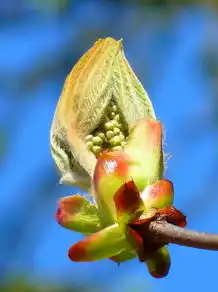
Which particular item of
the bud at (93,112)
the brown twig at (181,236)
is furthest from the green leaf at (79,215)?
the brown twig at (181,236)

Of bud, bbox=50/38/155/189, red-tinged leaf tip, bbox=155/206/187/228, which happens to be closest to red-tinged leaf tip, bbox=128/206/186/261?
red-tinged leaf tip, bbox=155/206/187/228

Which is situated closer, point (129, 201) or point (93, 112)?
point (129, 201)

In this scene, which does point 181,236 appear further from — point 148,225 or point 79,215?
point 79,215

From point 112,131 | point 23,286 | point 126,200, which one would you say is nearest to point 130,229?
point 126,200

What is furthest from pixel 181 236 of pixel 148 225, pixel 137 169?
pixel 137 169

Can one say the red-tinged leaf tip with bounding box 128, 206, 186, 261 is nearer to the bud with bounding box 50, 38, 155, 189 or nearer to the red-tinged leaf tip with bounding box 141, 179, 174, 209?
the red-tinged leaf tip with bounding box 141, 179, 174, 209

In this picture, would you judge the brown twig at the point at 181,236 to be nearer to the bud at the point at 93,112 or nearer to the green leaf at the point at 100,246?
the green leaf at the point at 100,246
